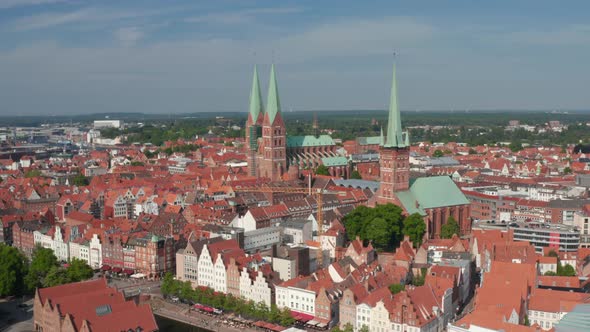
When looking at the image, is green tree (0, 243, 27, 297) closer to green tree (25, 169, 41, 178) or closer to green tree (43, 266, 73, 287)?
green tree (43, 266, 73, 287)

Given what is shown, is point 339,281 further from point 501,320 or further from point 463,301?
point 501,320

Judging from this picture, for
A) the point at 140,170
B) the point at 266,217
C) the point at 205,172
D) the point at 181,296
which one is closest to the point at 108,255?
the point at 181,296

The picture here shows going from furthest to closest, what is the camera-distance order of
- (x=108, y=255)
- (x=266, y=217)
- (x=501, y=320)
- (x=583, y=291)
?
1. (x=266, y=217)
2. (x=108, y=255)
3. (x=583, y=291)
4. (x=501, y=320)

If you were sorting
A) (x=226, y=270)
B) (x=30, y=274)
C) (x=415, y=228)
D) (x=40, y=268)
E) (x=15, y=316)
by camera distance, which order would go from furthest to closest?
(x=415, y=228), (x=40, y=268), (x=30, y=274), (x=226, y=270), (x=15, y=316)

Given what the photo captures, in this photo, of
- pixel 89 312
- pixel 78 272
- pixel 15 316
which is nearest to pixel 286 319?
pixel 89 312

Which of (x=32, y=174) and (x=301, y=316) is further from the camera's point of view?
(x=32, y=174)

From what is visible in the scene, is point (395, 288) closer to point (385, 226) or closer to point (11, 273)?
point (385, 226)

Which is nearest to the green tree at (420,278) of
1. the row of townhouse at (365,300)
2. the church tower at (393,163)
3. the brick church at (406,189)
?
the row of townhouse at (365,300)
